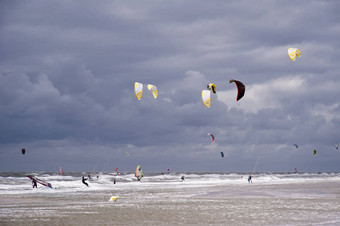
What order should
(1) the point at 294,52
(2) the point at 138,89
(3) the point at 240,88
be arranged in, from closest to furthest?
(3) the point at 240,88, (1) the point at 294,52, (2) the point at 138,89

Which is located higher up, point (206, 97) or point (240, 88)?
point (206, 97)

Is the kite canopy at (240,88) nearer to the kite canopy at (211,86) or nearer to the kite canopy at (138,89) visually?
the kite canopy at (211,86)

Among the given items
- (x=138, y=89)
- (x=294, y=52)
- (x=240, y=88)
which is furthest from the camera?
(x=138, y=89)

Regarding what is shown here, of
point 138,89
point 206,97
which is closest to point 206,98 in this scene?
point 206,97

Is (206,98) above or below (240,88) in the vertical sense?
above

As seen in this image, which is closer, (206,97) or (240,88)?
(240,88)

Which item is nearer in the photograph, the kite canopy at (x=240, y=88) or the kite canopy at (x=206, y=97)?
the kite canopy at (x=240, y=88)

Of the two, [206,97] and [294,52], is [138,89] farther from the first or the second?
[294,52]

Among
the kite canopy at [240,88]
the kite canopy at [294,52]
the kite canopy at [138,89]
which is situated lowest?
the kite canopy at [240,88]

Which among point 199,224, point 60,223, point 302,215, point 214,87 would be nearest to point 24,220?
point 60,223

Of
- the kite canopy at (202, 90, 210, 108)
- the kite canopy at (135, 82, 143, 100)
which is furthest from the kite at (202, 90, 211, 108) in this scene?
the kite canopy at (135, 82, 143, 100)

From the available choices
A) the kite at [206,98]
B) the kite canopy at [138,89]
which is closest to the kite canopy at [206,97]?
the kite at [206,98]

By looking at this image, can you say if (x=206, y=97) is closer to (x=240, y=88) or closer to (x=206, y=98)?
(x=206, y=98)

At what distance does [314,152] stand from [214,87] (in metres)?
43.4
